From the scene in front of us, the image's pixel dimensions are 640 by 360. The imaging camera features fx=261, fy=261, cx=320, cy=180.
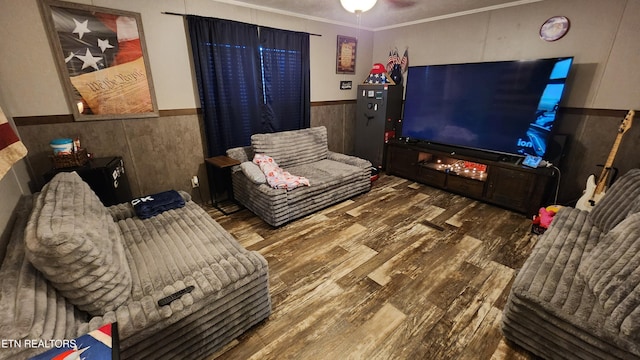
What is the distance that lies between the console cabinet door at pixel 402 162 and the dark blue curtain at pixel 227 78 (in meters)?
2.16

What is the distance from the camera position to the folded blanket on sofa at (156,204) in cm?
212

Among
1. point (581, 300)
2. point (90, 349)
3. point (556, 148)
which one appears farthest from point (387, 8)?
point (90, 349)

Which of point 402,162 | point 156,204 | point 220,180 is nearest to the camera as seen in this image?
point 156,204

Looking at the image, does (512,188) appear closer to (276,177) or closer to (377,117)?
(377,117)

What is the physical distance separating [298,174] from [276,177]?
45 cm

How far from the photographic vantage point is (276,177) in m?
2.84

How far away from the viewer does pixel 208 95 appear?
3.00m

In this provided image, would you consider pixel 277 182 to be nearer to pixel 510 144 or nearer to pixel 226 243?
pixel 226 243

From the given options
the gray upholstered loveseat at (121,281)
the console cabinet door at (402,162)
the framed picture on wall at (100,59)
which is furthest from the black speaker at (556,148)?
the framed picture on wall at (100,59)

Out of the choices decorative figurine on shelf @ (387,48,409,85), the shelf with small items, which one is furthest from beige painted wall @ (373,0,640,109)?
the shelf with small items

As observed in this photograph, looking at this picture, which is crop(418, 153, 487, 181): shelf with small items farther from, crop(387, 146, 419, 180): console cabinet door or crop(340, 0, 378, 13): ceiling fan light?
crop(340, 0, 378, 13): ceiling fan light

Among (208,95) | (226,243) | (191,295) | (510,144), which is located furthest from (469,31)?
(191,295)

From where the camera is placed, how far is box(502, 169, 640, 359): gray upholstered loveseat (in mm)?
1203

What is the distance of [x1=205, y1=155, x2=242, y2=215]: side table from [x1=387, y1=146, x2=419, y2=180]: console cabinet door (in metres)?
2.43
